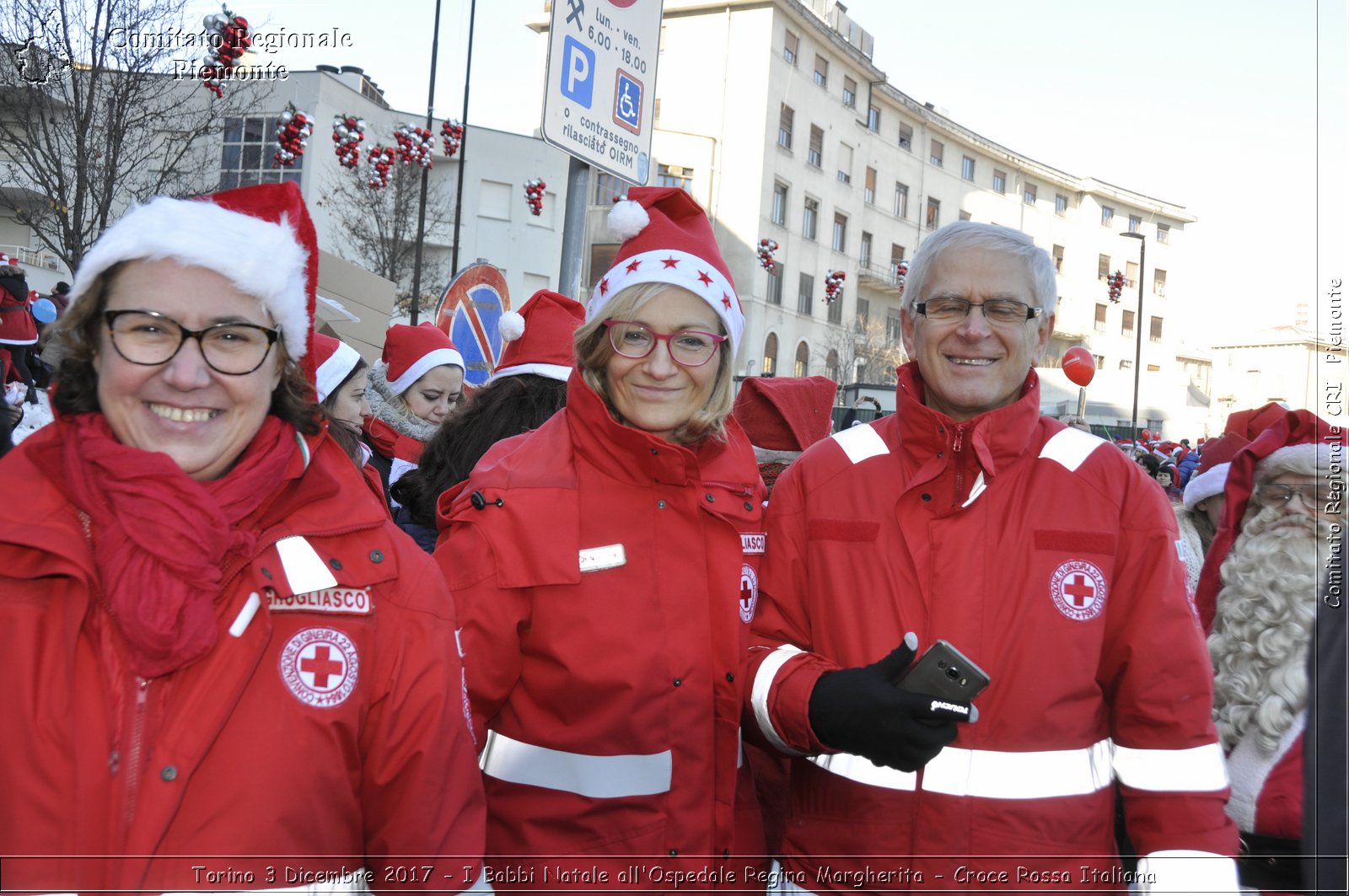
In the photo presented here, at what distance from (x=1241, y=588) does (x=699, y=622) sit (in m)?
1.43

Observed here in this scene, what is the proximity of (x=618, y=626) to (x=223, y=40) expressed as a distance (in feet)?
23.0

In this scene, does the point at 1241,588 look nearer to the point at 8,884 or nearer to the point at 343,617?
the point at 343,617

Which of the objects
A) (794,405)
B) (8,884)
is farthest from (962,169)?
(8,884)

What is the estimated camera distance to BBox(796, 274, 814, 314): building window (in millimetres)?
41094

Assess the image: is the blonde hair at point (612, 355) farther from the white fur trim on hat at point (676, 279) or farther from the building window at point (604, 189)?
the building window at point (604, 189)

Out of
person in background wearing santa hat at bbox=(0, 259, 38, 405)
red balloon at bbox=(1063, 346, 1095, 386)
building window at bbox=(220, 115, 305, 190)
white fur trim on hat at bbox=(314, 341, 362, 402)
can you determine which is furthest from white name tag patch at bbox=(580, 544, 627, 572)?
building window at bbox=(220, 115, 305, 190)

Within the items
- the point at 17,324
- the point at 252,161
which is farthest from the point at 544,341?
the point at 252,161

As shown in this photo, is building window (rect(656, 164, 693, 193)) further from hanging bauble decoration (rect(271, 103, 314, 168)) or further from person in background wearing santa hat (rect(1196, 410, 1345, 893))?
person in background wearing santa hat (rect(1196, 410, 1345, 893))

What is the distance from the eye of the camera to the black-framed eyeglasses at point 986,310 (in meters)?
2.58

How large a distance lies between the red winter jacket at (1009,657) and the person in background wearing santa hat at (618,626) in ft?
0.57

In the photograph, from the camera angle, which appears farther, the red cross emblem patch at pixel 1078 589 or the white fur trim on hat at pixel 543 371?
the white fur trim on hat at pixel 543 371

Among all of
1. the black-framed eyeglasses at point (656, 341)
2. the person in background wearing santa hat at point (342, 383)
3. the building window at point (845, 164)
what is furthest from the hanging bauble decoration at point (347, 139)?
the building window at point (845, 164)

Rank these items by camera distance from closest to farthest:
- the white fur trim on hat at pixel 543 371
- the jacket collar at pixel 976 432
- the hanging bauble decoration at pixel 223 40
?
the jacket collar at pixel 976 432 < the white fur trim on hat at pixel 543 371 < the hanging bauble decoration at pixel 223 40

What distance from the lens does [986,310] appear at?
2590 millimetres
